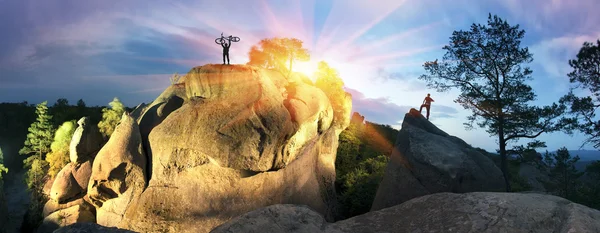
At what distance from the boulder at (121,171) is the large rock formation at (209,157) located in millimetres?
53

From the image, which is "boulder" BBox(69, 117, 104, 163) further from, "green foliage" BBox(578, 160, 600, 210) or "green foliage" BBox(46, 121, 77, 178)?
"green foliage" BBox(578, 160, 600, 210)

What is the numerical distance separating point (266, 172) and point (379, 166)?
11691 millimetres

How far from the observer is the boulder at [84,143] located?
24688mm

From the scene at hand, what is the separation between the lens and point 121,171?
19516 mm

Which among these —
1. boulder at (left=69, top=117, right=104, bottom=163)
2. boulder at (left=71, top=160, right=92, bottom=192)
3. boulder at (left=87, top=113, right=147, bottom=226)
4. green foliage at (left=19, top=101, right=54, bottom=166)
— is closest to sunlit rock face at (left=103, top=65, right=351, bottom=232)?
boulder at (left=87, top=113, right=147, bottom=226)

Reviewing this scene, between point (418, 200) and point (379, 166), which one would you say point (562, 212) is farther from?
point (379, 166)

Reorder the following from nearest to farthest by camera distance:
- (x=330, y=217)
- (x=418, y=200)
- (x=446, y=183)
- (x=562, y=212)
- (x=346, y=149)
Result: 1. (x=562, y=212)
2. (x=418, y=200)
3. (x=446, y=183)
4. (x=330, y=217)
5. (x=346, y=149)

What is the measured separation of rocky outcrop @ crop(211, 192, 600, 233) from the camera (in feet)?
25.4

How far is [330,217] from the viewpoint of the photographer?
24234 mm

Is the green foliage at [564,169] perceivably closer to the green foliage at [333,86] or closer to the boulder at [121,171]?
the green foliage at [333,86]

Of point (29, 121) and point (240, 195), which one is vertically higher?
point (29, 121)

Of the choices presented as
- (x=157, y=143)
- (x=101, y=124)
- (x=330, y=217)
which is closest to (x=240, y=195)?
(x=157, y=143)

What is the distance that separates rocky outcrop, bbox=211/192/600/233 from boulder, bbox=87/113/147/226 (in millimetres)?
13519

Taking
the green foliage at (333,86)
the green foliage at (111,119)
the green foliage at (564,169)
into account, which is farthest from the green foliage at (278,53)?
the green foliage at (564,169)
